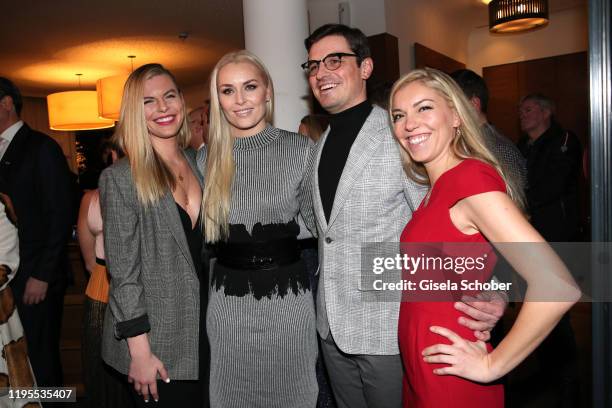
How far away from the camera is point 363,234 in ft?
5.99

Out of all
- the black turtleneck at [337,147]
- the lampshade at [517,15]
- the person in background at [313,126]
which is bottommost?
the black turtleneck at [337,147]

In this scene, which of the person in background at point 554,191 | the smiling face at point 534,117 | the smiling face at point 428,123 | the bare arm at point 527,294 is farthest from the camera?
the smiling face at point 534,117

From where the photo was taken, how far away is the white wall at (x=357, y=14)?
5.04 meters

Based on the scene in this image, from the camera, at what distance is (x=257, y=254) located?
1880 mm

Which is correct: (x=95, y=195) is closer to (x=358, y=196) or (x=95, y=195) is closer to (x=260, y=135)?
(x=260, y=135)

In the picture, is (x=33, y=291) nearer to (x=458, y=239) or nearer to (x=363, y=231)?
(x=363, y=231)

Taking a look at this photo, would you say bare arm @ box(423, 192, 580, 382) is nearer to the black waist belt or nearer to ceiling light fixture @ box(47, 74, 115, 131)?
the black waist belt

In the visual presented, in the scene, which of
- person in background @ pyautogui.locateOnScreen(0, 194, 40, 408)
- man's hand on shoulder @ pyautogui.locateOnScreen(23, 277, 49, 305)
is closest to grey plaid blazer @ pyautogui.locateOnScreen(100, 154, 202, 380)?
person in background @ pyautogui.locateOnScreen(0, 194, 40, 408)

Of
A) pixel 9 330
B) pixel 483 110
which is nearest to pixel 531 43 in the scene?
pixel 483 110

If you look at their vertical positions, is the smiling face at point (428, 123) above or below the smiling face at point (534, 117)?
below

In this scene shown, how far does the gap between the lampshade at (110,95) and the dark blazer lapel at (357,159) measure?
4062mm

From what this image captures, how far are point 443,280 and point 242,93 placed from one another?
40.4 inches

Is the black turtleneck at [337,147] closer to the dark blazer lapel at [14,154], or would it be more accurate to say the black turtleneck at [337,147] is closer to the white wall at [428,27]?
the dark blazer lapel at [14,154]

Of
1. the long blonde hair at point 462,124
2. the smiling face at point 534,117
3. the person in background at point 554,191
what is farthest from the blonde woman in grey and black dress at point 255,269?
the smiling face at point 534,117
